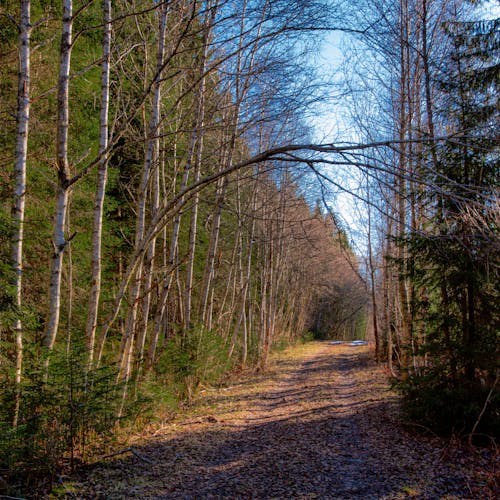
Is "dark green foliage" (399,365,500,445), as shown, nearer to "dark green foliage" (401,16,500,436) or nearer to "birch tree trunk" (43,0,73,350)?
"dark green foliage" (401,16,500,436)

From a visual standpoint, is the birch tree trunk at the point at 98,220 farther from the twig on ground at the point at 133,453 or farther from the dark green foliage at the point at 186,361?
the dark green foliage at the point at 186,361

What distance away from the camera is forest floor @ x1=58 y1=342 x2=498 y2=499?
14.6 feet

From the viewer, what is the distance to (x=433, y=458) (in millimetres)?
5328

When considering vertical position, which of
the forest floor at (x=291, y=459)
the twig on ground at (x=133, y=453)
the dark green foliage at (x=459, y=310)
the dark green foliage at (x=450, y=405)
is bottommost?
the forest floor at (x=291, y=459)

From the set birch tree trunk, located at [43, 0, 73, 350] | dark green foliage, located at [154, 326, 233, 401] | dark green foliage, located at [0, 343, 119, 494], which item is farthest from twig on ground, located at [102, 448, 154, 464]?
dark green foliage, located at [154, 326, 233, 401]

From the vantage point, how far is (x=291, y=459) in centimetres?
556

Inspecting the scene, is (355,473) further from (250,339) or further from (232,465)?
(250,339)

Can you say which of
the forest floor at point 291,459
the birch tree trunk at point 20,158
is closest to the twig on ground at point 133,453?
the forest floor at point 291,459

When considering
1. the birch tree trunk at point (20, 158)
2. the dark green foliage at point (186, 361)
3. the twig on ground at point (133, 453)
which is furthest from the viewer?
the dark green foliage at point (186, 361)

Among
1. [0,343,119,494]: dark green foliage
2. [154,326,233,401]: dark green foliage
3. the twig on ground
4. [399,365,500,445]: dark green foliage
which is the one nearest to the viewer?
[0,343,119,494]: dark green foliage

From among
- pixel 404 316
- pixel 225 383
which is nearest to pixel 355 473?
pixel 404 316

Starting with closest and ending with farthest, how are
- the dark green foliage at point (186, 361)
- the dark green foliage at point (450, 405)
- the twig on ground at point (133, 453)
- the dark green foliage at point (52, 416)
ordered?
the dark green foliage at point (52, 416) < the twig on ground at point (133, 453) < the dark green foliage at point (450, 405) < the dark green foliage at point (186, 361)

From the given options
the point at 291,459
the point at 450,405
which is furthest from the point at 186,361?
the point at 450,405

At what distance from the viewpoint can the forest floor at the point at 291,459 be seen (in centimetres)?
446
